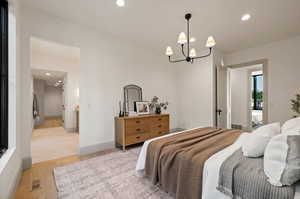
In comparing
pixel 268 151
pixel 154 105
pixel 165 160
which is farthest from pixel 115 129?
pixel 268 151

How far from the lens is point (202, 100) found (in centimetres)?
442

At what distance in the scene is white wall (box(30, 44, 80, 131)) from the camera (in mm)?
4301

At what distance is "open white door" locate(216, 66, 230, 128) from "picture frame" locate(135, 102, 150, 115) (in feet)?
7.20

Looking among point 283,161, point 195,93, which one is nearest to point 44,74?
point 195,93

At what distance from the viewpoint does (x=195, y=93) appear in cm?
461

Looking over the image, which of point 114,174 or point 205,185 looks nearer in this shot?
point 205,185

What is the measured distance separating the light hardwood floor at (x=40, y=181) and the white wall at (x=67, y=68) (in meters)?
2.83

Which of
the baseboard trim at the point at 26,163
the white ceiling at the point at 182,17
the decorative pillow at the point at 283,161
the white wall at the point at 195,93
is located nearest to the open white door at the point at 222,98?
the white wall at the point at 195,93

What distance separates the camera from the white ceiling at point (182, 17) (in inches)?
91.4

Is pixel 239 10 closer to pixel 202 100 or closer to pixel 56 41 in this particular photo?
pixel 202 100

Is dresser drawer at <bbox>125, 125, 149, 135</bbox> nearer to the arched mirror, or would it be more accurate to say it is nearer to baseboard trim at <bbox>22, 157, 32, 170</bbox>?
the arched mirror

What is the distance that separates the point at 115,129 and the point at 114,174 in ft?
4.75

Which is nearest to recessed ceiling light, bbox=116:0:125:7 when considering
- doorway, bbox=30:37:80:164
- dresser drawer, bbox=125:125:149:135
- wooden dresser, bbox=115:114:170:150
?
doorway, bbox=30:37:80:164

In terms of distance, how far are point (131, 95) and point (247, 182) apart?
3169mm
